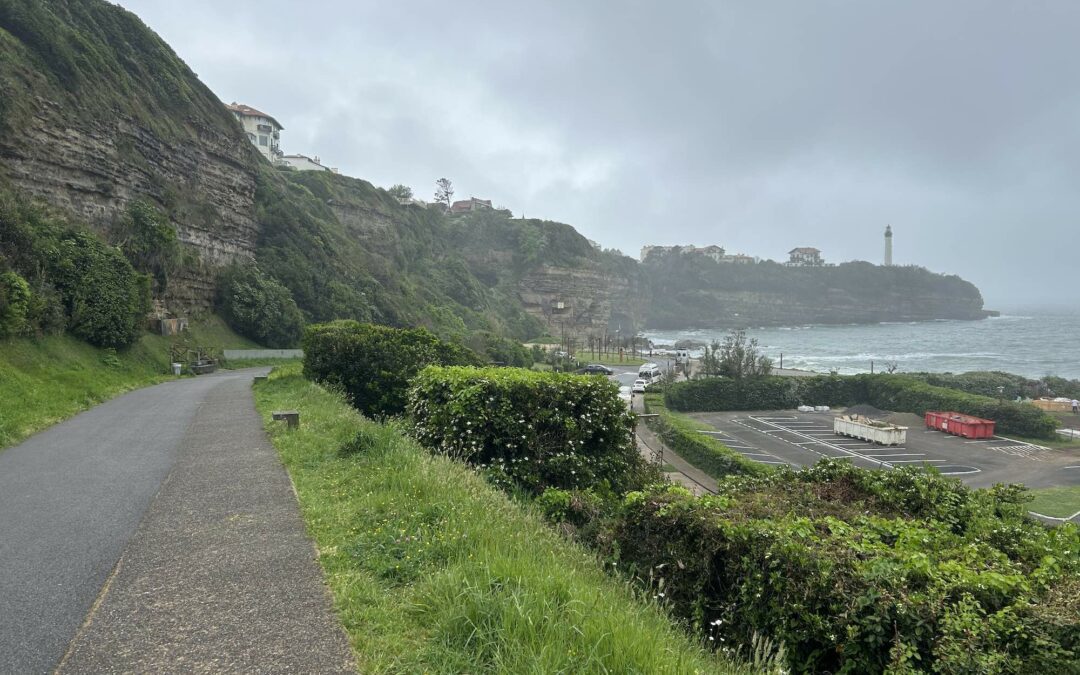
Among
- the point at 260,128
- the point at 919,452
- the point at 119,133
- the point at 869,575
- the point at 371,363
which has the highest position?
the point at 260,128

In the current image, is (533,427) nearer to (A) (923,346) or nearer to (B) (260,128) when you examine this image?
(B) (260,128)

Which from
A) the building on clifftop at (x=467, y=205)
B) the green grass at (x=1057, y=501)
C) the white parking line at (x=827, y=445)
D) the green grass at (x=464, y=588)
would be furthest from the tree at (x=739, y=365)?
the building on clifftop at (x=467, y=205)

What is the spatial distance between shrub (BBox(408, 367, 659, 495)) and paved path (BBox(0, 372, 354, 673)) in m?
2.59

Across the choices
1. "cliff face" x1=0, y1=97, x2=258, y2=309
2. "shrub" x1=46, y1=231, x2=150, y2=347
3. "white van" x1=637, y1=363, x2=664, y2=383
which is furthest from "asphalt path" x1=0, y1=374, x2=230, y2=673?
"white van" x1=637, y1=363, x2=664, y2=383

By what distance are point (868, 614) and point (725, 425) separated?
37.0 metres

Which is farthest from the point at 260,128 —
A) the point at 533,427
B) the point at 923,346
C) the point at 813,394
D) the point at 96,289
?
the point at 923,346

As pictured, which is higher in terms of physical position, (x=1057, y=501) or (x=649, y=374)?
(x=649, y=374)

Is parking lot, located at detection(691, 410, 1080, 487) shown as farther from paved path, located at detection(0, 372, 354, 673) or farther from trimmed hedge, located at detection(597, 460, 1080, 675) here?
paved path, located at detection(0, 372, 354, 673)

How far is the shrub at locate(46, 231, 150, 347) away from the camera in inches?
885

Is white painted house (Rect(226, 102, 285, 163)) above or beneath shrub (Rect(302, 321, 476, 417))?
above

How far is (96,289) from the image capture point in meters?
23.5

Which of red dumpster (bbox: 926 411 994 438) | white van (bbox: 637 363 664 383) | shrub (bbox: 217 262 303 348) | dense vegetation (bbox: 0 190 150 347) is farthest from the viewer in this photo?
white van (bbox: 637 363 664 383)

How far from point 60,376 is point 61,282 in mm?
7704

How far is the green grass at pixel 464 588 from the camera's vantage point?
2971mm
